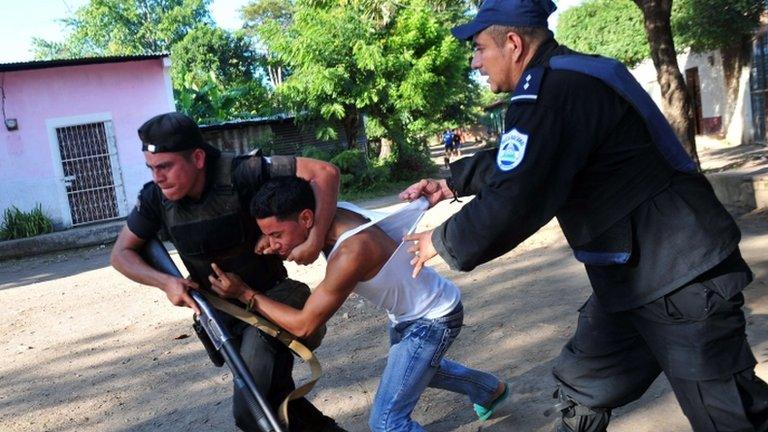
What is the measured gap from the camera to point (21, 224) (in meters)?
13.5

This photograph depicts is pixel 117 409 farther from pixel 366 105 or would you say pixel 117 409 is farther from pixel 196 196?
pixel 366 105

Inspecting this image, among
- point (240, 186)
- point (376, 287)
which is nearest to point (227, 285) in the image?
point (240, 186)

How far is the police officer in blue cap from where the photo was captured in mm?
1958

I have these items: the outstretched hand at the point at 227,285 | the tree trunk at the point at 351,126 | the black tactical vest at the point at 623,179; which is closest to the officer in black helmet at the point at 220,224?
the outstretched hand at the point at 227,285

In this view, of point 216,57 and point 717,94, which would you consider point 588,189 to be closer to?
point 717,94

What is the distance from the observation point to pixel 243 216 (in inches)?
117

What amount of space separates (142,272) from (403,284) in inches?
48.1

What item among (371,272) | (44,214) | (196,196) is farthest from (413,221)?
(44,214)

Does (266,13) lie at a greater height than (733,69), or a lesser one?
greater

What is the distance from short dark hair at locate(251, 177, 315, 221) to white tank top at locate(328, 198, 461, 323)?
0.20 m

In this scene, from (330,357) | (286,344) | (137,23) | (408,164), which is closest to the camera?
(286,344)

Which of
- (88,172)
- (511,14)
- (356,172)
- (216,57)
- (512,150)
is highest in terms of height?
(216,57)

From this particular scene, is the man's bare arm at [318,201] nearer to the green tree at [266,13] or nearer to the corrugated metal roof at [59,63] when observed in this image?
the corrugated metal roof at [59,63]

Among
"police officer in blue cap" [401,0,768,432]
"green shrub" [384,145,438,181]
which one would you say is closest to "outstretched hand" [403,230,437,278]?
"police officer in blue cap" [401,0,768,432]
